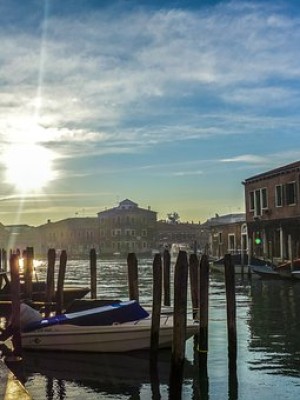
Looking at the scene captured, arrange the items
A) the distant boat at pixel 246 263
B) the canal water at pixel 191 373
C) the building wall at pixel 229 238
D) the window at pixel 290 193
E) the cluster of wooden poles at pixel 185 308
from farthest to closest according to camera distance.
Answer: the building wall at pixel 229 238
the distant boat at pixel 246 263
the window at pixel 290 193
the canal water at pixel 191 373
the cluster of wooden poles at pixel 185 308

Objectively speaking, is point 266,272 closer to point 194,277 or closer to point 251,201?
point 251,201

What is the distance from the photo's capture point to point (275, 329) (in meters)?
18.2

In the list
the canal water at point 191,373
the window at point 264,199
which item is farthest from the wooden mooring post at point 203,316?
the window at point 264,199

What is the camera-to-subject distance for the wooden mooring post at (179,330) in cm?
1089

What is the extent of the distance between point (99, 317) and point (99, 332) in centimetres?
35

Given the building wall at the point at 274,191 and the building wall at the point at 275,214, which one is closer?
the building wall at the point at 274,191

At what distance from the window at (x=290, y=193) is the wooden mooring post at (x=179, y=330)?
2748 cm

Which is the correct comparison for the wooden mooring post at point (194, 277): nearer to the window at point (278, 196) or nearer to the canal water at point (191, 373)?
the canal water at point (191, 373)

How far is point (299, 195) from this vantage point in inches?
1465

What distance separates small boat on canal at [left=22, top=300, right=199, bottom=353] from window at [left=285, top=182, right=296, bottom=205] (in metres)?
24.3

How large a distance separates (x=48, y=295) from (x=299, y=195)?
21151 mm

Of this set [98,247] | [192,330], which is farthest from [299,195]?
[98,247]

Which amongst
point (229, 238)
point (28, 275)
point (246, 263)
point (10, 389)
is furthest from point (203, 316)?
point (229, 238)

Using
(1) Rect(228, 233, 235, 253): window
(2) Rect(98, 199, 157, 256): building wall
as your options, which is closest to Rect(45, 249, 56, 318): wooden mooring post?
(1) Rect(228, 233, 235, 253): window
